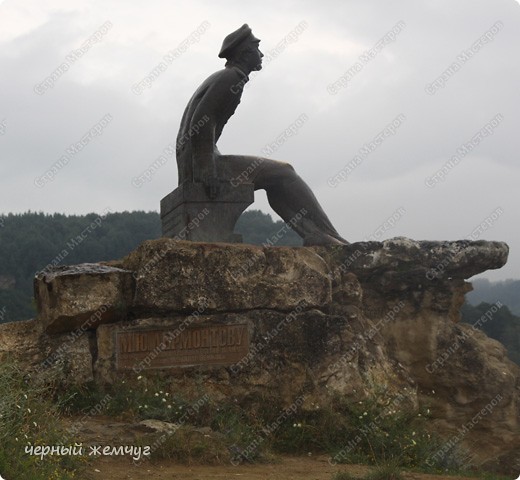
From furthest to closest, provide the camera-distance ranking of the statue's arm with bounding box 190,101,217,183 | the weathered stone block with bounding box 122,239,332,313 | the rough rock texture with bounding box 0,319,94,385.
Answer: the statue's arm with bounding box 190,101,217,183
the weathered stone block with bounding box 122,239,332,313
the rough rock texture with bounding box 0,319,94,385

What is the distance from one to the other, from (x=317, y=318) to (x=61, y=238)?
83.1 feet

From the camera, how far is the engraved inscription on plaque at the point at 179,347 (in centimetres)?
784

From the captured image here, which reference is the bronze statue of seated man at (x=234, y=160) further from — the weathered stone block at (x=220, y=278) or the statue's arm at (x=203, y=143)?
the weathered stone block at (x=220, y=278)

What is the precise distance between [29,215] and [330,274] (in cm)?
2972

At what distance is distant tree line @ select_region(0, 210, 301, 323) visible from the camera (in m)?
27.5

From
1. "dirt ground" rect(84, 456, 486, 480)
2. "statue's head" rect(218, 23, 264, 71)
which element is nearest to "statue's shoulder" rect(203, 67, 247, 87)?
"statue's head" rect(218, 23, 264, 71)

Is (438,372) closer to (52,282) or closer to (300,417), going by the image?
(300,417)

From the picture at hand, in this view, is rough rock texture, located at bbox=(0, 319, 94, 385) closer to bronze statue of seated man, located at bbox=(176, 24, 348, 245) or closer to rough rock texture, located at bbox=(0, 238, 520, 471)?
rough rock texture, located at bbox=(0, 238, 520, 471)

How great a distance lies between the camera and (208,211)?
29.3 feet

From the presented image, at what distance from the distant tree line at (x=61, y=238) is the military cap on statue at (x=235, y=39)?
14.1m

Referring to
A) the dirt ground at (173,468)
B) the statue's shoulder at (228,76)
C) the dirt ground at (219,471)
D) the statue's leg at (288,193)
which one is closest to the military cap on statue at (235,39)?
the statue's shoulder at (228,76)

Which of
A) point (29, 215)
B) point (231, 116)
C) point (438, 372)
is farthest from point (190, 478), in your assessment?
point (29, 215)

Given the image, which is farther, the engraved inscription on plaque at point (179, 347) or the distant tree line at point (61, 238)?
the distant tree line at point (61, 238)

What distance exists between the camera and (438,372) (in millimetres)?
8883
